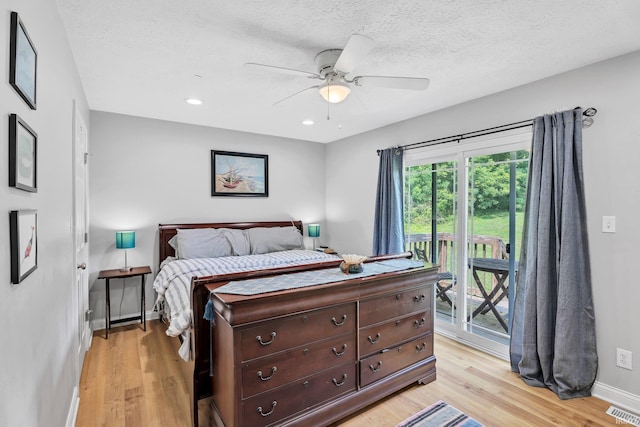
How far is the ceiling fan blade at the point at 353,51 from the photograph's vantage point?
1.73 m

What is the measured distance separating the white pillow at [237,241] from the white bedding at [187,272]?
0.92 ft

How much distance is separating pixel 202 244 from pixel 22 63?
2.98m

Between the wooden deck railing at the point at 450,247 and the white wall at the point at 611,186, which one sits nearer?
the white wall at the point at 611,186

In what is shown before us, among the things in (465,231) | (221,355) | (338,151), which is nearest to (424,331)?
(465,231)

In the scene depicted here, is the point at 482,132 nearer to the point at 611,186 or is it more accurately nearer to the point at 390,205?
the point at 611,186

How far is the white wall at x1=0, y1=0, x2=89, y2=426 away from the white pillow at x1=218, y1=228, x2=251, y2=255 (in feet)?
6.43

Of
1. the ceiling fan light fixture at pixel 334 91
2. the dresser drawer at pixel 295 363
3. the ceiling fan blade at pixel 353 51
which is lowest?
the dresser drawer at pixel 295 363

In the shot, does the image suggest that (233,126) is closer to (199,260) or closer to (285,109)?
(285,109)

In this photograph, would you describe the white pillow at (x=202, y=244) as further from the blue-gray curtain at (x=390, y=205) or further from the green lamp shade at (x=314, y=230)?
the blue-gray curtain at (x=390, y=205)

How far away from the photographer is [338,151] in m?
5.09

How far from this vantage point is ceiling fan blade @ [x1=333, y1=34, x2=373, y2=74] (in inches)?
68.0

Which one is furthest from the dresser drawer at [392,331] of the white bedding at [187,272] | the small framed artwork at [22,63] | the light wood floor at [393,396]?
the small framed artwork at [22,63]

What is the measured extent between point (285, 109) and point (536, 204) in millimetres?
2573

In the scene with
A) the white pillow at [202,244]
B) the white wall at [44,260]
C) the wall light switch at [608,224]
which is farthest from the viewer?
the white pillow at [202,244]
